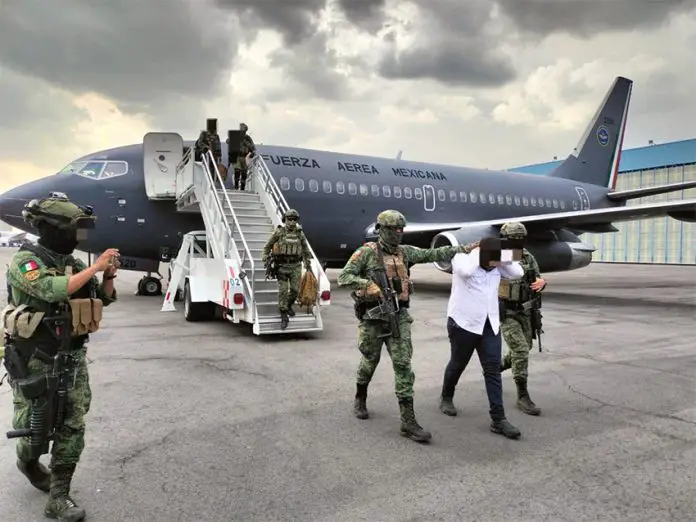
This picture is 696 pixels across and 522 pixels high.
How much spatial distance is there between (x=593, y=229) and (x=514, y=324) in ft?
40.6

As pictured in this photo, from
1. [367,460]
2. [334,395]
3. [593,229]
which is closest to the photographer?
[367,460]

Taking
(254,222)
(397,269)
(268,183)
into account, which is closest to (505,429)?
(397,269)

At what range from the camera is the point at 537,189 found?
20359 millimetres

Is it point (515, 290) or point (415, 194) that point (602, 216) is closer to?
point (415, 194)

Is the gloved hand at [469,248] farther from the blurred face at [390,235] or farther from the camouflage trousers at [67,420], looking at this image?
the camouflage trousers at [67,420]

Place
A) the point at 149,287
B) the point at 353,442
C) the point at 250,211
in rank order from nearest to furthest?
the point at 353,442
the point at 250,211
the point at 149,287

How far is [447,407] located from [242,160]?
8.75 meters

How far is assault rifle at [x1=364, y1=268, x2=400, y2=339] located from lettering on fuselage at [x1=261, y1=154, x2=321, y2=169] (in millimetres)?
10032

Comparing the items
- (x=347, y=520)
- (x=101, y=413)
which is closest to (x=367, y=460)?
(x=347, y=520)

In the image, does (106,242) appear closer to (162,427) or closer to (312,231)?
(312,231)

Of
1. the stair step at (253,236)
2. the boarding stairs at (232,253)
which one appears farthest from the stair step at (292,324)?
the stair step at (253,236)

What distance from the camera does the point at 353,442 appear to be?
161 inches

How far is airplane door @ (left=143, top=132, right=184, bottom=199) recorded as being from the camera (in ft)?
39.9

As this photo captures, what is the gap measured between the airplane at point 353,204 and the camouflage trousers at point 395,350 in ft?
24.0
